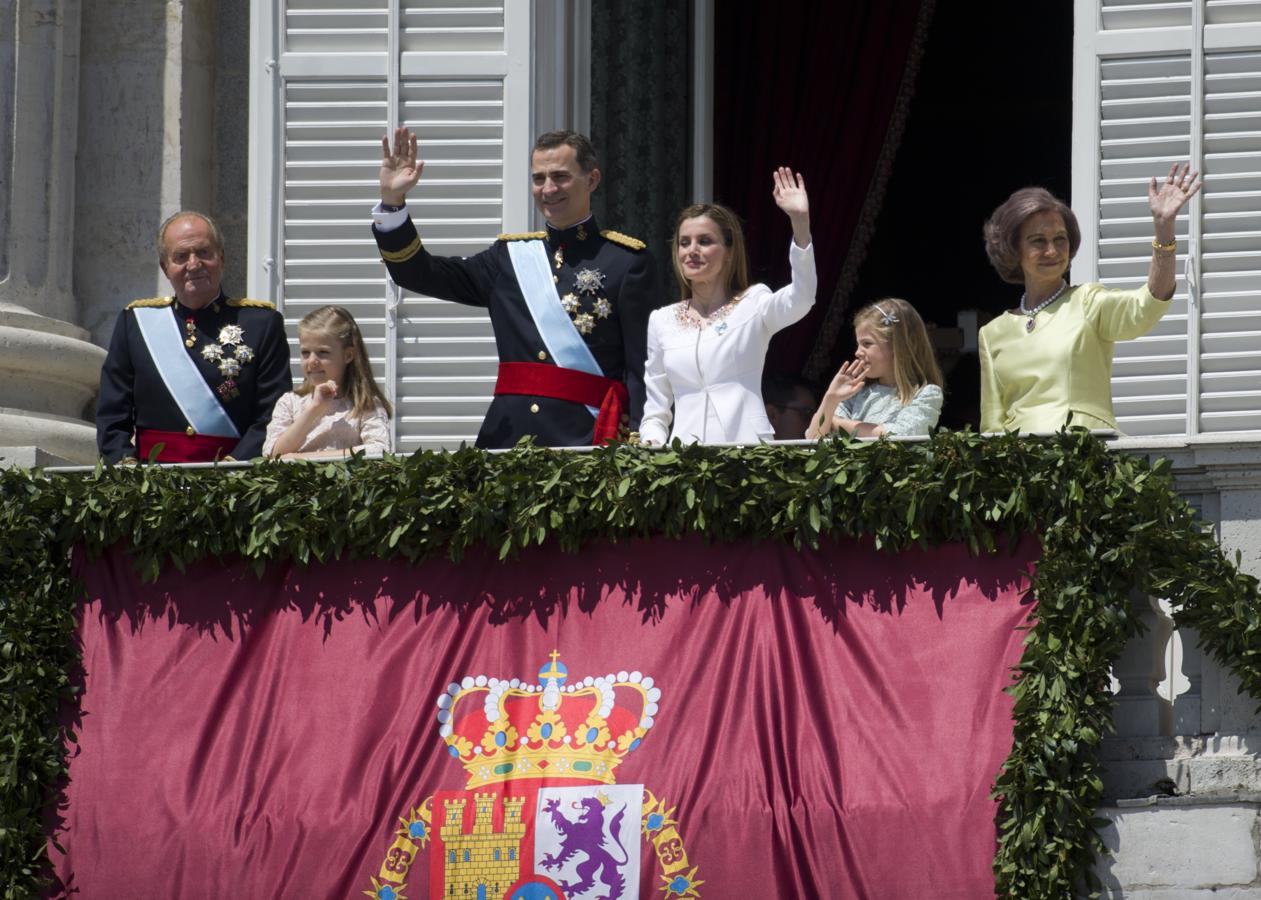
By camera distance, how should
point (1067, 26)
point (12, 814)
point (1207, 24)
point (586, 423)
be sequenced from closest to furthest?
1. point (12, 814)
2. point (586, 423)
3. point (1207, 24)
4. point (1067, 26)

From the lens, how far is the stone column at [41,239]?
992 cm

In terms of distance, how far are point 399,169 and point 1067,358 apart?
7.17ft

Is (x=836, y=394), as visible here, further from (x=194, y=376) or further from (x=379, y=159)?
(x=379, y=159)

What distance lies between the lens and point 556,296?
8633 millimetres

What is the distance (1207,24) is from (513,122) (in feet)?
8.03

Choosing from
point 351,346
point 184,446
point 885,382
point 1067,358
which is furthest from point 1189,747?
point 184,446

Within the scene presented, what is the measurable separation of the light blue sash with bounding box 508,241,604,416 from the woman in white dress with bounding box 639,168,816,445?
0.29 meters

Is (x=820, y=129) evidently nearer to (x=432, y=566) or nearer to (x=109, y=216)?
(x=109, y=216)

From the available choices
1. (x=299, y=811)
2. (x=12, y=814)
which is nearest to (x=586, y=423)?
(x=299, y=811)

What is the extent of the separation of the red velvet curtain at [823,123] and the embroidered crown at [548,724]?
16.7 feet

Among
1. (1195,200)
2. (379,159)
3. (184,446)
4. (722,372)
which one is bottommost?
(184,446)

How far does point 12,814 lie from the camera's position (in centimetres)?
782

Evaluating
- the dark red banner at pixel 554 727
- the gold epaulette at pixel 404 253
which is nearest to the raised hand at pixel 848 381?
the dark red banner at pixel 554 727

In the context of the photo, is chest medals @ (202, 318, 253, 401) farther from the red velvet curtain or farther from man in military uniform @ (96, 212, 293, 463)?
the red velvet curtain
